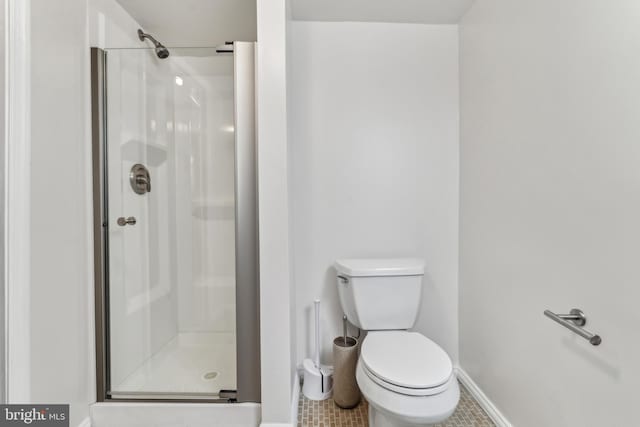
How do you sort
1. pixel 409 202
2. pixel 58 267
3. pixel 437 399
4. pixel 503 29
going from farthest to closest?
pixel 409 202
pixel 503 29
pixel 58 267
pixel 437 399

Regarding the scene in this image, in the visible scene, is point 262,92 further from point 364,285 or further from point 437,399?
point 437,399

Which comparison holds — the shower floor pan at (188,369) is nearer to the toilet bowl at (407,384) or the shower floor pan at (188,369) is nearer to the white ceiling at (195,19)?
the toilet bowl at (407,384)

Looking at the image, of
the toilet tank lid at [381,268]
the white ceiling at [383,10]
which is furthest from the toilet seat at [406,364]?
the white ceiling at [383,10]

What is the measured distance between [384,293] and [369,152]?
2.61ft

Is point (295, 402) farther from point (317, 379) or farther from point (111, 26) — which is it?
point (111, 26)

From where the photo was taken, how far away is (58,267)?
3.95 feet

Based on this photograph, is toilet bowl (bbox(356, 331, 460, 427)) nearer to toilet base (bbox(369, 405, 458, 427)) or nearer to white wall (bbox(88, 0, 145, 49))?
toilet base (bbox(369, 405, 458, 427))

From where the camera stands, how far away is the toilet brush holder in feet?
5.03

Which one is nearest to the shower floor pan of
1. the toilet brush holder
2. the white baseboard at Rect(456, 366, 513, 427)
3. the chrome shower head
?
the toilet brush holder

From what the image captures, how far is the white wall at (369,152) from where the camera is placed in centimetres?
176

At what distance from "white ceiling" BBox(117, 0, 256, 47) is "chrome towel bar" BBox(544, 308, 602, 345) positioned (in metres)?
1.94

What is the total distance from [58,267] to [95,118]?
0.67 meters

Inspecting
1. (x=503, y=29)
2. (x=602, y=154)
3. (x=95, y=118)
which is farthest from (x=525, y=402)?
(x=95, y=118)
